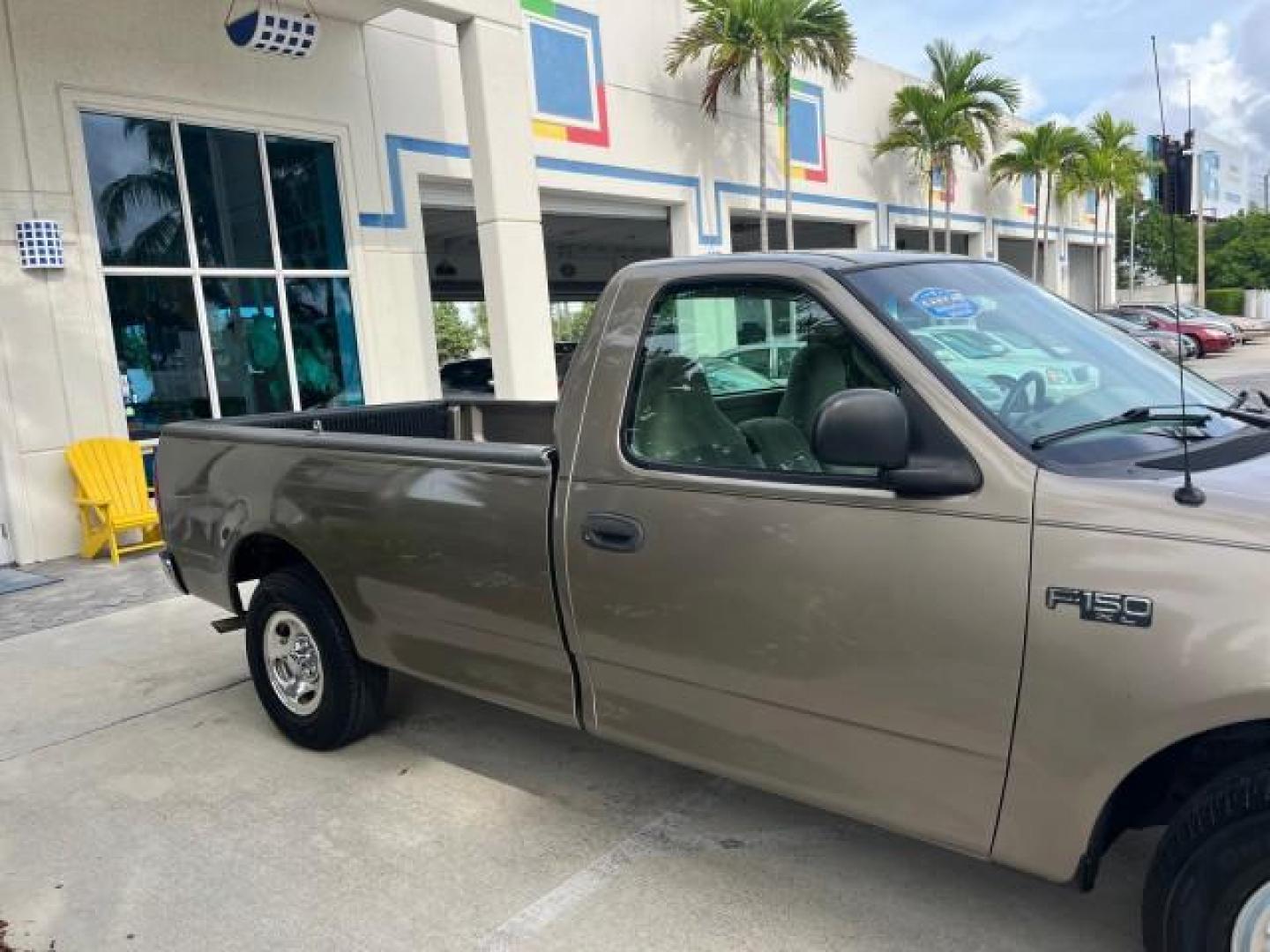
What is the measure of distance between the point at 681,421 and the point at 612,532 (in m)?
0.43

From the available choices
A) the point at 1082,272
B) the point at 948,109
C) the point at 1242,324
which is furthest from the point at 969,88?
the point at 1242,324

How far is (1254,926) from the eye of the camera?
2064mm

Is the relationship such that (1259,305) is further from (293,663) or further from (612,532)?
(612,532)

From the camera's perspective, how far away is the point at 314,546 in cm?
402

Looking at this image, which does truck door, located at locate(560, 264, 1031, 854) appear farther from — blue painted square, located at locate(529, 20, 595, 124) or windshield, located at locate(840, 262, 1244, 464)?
blue painted square, located at locate(529, 20, 595, 124)

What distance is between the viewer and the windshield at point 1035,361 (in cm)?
254

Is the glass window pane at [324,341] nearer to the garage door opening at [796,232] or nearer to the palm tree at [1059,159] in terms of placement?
the garage door opening at [796,232]

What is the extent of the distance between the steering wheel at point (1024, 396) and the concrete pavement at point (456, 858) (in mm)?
1473

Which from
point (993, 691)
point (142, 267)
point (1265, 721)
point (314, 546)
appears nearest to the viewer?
point (1265, 721)

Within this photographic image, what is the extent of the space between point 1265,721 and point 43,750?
15.7ft

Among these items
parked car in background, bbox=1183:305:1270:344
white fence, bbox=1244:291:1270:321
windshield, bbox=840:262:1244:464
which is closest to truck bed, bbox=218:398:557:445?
windshield, bbox=840:262:1244:464

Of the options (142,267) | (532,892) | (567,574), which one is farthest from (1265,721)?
(142,267)

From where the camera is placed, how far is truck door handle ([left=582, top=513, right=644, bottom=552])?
116 inches

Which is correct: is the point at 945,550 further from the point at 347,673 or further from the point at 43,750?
the point at 43,750
